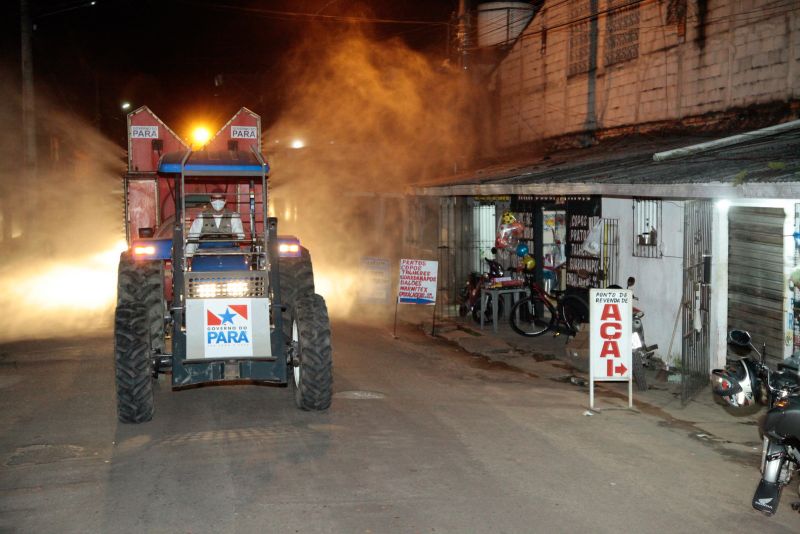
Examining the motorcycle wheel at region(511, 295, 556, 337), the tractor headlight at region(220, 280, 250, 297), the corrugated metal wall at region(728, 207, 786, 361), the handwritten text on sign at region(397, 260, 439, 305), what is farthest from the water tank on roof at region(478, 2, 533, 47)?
the tractor headlight at region(220, 280, 250, 297)

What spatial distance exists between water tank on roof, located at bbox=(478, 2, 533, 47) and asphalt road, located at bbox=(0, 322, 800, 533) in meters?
15.6

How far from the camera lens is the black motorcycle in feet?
20.0

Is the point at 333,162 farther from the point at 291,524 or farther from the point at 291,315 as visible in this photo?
the point at 291,524

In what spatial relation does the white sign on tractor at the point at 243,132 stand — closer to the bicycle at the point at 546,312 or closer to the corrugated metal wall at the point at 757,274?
the bicycle at the point at 546,312

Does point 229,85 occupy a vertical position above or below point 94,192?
above

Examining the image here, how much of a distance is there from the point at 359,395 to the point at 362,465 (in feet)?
9.61

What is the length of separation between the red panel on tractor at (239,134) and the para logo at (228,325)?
24.1ft

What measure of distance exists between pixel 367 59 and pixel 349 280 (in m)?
7.43

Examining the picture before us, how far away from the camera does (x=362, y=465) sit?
7.46 metres

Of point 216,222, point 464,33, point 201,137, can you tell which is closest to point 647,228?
point 216,222

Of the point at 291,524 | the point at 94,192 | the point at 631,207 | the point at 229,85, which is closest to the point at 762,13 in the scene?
the point at 631,207

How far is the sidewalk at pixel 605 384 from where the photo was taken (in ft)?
29.7

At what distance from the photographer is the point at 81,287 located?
2306cm

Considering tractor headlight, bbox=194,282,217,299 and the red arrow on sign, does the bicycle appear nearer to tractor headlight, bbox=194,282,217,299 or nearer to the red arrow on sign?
the red arrow on sign
